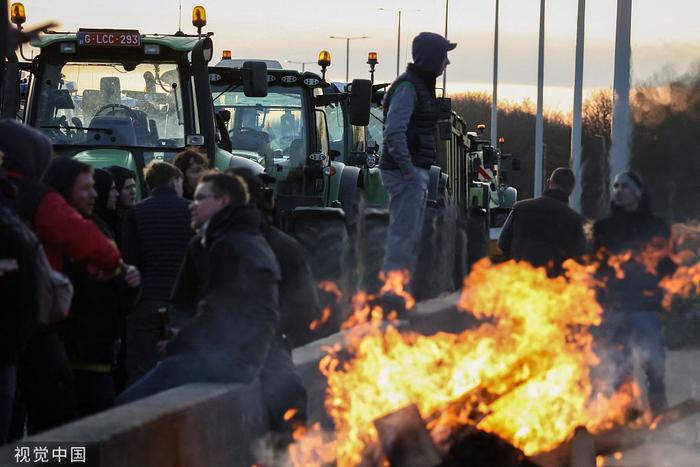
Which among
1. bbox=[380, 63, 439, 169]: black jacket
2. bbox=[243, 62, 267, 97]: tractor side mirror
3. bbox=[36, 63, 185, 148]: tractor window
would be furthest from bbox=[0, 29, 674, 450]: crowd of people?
bbox=[36, 63, 185, 148]: tractor window

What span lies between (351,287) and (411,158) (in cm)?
140

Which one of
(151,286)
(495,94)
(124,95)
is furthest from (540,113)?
(151,286)

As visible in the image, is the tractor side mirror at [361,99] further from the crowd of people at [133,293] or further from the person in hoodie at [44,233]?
the person in hoodie at [44,233]

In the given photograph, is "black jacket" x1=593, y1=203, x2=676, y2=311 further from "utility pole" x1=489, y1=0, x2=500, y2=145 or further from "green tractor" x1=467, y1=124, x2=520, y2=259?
"utility pole" x1=489, y1=0, x2=500, y2=145

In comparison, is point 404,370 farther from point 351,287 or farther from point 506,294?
point 351,287

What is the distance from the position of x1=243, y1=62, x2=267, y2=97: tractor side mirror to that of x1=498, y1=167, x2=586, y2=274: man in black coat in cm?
265

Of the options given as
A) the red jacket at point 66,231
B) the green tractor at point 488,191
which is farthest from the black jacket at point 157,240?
the green tractor at point 488,191

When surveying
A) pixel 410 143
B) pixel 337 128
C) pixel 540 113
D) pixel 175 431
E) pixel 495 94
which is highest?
pixel 495 94

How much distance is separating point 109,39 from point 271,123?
4948 millimetres

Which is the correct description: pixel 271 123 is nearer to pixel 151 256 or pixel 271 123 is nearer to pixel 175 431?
pixel 151 256

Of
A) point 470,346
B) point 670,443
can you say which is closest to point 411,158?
point 470,346

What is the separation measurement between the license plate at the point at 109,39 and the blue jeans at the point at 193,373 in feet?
20.8

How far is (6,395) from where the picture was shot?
21.1 ft

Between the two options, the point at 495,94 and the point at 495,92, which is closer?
the point at 495,94
